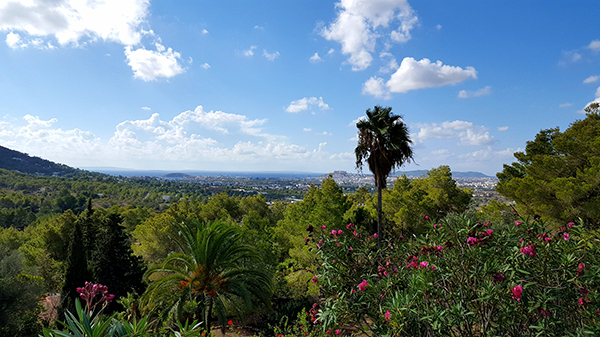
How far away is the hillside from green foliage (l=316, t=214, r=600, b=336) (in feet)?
705

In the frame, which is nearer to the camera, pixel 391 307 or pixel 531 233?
pixel 391 307

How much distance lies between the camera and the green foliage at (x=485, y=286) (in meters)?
3.95

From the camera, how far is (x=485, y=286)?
12.9 feet

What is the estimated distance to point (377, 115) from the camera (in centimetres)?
1344

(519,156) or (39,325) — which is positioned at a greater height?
(519,156)

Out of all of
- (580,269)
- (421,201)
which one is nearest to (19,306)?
(580,269)

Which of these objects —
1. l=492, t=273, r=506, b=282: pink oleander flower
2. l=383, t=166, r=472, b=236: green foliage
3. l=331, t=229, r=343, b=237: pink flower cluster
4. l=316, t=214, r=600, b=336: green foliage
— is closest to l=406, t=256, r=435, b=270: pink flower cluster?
l=316, t=214, r=600, b=336: green foliage

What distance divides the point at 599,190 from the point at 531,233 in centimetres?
1508

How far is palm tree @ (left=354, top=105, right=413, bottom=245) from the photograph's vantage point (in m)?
13.4

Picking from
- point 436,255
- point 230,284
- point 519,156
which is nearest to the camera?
point 436,255

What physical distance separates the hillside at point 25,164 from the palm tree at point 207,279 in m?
206

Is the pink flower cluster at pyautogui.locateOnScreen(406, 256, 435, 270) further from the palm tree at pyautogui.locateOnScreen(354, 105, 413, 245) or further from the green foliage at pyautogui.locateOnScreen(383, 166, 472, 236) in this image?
the green foliage at pyautogui.locateOnScreen(383, 166, 472, 236)

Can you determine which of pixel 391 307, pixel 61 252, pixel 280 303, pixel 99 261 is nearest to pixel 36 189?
pixel 61 252

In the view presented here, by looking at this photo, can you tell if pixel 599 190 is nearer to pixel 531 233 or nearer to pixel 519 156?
pixel 519 156
